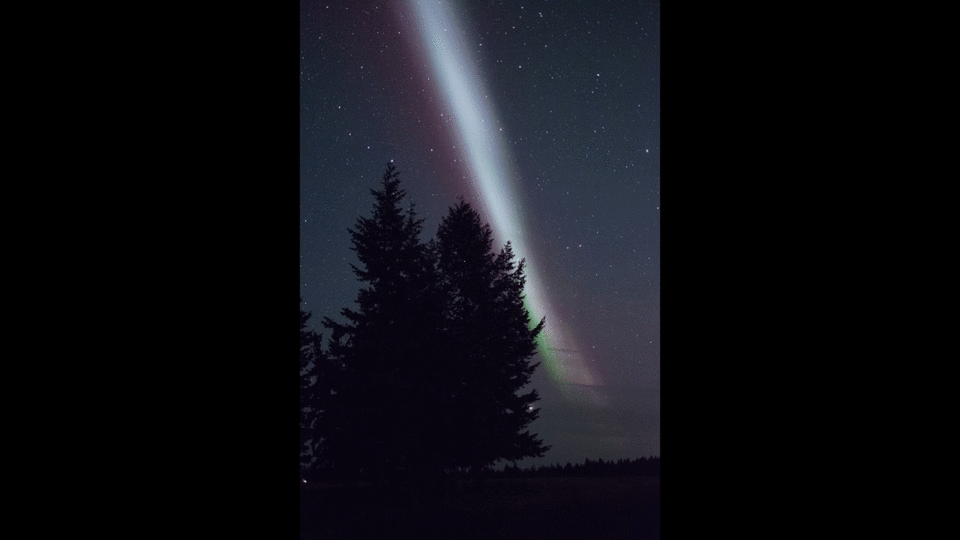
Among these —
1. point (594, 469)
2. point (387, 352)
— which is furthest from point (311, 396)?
point (594, 469)

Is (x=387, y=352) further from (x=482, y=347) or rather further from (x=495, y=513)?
(x=495, y=513)

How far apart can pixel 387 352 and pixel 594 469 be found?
19.4ft

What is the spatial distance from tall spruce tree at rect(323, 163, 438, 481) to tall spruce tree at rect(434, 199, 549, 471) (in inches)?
20.4

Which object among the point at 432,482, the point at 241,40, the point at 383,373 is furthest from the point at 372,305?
the point at 241,40

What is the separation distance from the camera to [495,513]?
12445mm

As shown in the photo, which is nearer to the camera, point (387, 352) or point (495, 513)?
point (495, 513)

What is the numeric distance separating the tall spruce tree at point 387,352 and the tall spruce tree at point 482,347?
518mm

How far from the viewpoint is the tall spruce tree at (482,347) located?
13.8m
